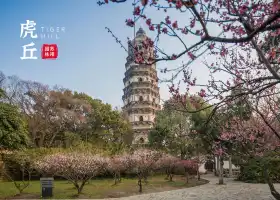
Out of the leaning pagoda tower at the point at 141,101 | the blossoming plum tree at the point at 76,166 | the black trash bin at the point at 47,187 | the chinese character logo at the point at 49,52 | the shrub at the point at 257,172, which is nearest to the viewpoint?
the black trash bin at the point at 47,187

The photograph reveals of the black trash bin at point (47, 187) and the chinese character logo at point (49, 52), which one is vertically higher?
the chinese character logo at point (49, 52)

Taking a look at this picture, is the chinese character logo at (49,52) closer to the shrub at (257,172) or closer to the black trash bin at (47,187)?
the black trash bin at (47,187)

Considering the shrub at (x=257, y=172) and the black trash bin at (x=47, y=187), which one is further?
the shrub at (x=257, y=172)

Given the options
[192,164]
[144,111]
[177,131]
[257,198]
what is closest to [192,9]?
[257,198]

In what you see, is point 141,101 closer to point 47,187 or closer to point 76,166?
point 76,166

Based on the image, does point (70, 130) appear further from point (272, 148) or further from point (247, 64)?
point (247, 64)

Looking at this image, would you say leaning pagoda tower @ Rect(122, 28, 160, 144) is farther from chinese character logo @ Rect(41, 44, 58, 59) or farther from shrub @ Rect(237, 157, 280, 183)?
chinese character logo @ Rect(41, 44, 58, 59)

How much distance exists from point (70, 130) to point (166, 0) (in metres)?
32.0

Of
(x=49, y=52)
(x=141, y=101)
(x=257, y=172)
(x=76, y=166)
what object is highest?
(x=141, y=101)

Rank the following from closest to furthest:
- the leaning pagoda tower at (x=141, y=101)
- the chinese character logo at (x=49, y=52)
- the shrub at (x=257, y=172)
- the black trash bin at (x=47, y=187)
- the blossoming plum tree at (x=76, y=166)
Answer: the black trash bin at (x=47, y=187) < the chinese character logo at (x=49, y=52) < the blossoming plum tree at (x=76, y=166) < the shrub at (x=257, y=172) < the leaning pagoda tower at (x=141, y=101)

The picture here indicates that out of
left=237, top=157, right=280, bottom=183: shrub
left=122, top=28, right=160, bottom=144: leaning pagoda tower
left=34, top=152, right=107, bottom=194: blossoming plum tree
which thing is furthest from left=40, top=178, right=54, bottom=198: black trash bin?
left=122, top=28, right=160, bottom=144: leaning pagoda tower

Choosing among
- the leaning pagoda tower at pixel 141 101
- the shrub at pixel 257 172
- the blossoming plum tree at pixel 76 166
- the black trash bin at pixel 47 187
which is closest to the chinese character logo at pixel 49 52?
the blossoming plum tree at pixel 76 166

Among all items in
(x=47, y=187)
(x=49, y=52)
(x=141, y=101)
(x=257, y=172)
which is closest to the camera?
(x=47, y=187)

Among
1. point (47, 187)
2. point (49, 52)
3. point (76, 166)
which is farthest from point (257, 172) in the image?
point (49, 52)
